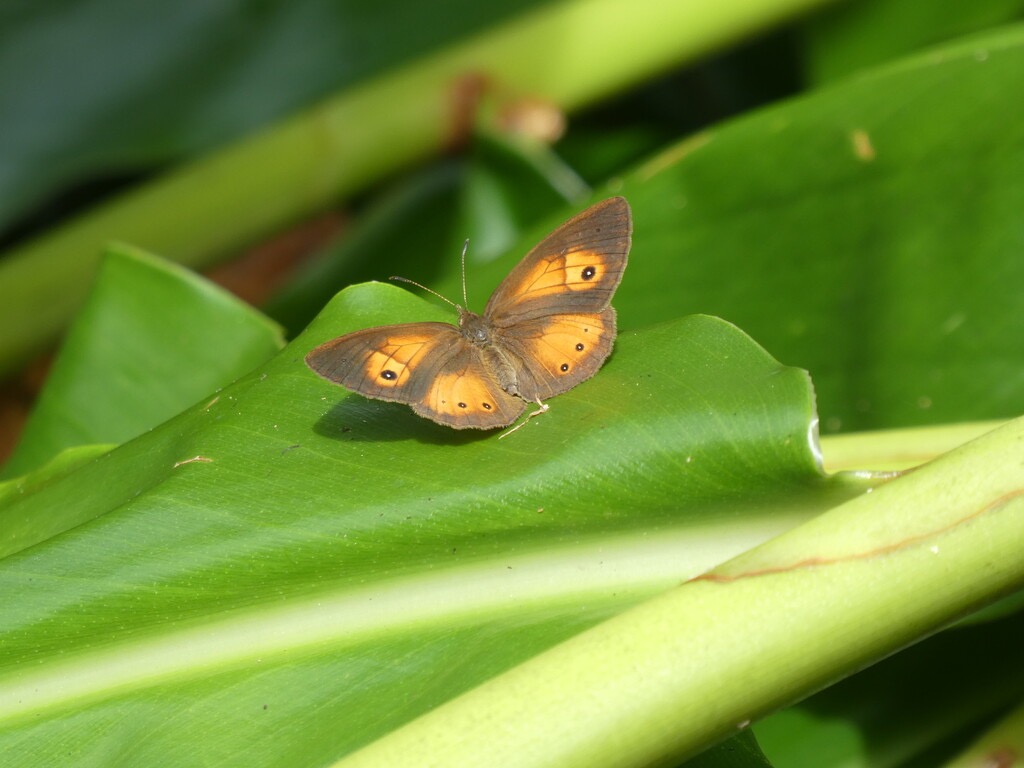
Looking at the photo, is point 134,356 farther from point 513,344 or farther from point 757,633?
point 757,633

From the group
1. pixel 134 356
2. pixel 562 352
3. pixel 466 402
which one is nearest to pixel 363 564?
pixel 466 402

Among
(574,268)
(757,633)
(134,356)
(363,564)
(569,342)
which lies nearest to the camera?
(757,633)

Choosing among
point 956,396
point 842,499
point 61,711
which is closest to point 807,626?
point 842,499

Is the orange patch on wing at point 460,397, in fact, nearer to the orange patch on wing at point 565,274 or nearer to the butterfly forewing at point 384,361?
the butterfly forewing at point 384,361

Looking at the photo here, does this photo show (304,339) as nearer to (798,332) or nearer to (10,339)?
(798,332)

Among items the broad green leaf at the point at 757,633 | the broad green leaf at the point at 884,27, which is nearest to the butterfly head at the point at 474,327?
the broad green leaf at the point at 757,633
